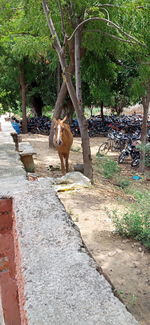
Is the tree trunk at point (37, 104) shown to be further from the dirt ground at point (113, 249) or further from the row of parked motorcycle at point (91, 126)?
the dirt ground at point (113, 249)

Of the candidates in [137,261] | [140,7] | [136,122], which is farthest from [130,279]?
[136,122]

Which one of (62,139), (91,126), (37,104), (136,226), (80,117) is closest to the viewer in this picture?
(136,226)

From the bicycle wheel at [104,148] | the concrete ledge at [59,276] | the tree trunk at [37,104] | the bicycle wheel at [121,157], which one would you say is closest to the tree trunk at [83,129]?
the bicycle wheel at [121,157]

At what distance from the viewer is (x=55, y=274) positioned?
157 cm

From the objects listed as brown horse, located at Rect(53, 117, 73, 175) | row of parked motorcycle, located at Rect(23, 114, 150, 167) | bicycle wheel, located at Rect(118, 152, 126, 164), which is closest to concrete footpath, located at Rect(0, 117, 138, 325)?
brown horse, located at Rect(53, 117, 73, 175)

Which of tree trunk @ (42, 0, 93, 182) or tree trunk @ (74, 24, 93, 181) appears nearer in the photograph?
tree trunk @ (42, 0, 93, 182)

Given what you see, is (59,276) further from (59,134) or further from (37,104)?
(37,104)

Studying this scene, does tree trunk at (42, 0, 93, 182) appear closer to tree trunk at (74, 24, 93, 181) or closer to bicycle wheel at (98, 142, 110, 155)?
tree trunk at (74, 24, 93, 181)

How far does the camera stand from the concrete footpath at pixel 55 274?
51.2 inches

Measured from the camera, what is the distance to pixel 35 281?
1.50 metres

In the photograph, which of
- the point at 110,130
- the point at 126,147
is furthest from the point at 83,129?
the point at 110,130

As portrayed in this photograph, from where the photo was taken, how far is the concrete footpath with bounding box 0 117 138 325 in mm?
1301

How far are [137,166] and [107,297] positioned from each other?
12122mm

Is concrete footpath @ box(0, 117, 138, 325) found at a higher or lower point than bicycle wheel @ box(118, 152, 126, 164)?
higher
